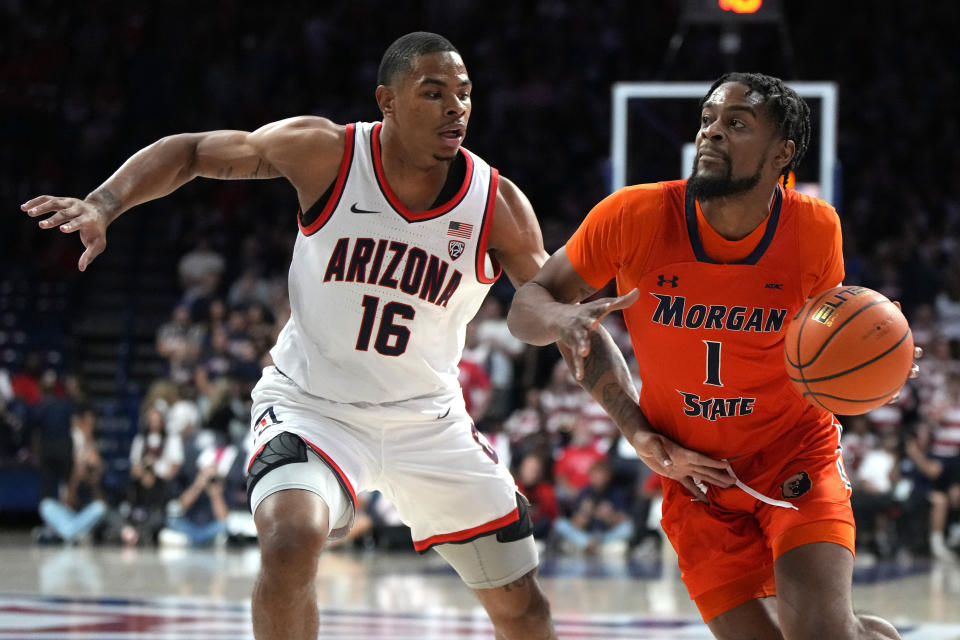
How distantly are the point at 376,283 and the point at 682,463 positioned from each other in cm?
119

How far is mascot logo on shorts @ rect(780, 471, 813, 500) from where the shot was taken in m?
3.99

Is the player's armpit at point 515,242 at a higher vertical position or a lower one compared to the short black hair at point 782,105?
lower

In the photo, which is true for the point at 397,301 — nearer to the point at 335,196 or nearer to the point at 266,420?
the point at 335,196

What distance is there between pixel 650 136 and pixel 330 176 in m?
6.14

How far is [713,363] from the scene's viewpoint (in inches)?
159

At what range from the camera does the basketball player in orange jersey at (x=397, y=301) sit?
443 centimetres

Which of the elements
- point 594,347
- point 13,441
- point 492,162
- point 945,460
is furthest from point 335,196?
point 492,162

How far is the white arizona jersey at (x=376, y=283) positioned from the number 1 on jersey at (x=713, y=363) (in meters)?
0.94

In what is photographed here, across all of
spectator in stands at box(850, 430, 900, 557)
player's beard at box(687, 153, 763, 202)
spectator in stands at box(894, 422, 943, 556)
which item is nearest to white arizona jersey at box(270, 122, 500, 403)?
player's beard at box(687, 153, 763, 202)

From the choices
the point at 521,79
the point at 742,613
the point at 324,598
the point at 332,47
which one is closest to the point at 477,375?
the point at 324,598

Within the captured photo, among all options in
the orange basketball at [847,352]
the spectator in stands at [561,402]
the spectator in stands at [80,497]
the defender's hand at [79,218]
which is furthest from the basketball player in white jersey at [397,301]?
the spectator in stands at [80,497]

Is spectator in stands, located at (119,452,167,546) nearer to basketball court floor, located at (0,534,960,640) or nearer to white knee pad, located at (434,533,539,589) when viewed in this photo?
basketball court floor, located at (0,534,960,640)

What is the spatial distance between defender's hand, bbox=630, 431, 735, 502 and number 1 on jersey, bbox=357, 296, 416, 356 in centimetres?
86

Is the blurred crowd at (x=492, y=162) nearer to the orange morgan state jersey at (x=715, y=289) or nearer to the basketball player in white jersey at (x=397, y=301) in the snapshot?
the basketball player in white jersey at (x=397, y=301)
